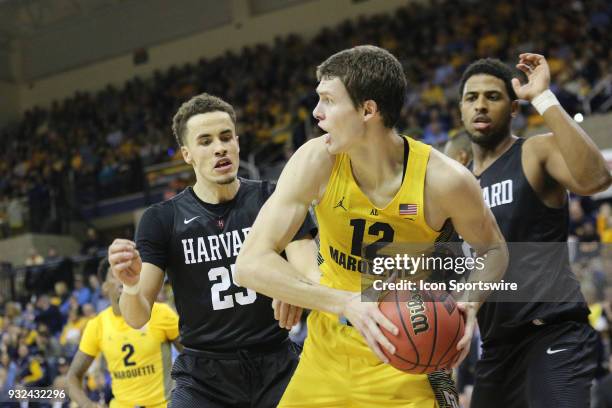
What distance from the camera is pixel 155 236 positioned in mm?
4449

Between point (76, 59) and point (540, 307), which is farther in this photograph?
point (76, 59)

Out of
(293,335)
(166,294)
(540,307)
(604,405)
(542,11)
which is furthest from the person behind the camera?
(542,11)

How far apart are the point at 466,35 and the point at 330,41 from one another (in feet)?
13.7

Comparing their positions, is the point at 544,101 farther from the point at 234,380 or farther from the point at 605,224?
the point at 605,224

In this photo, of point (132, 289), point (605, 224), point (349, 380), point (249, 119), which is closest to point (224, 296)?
point (132, 289)

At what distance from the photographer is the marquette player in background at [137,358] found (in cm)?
612

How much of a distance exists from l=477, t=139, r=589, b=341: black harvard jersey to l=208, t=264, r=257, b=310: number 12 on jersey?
47.9 inches

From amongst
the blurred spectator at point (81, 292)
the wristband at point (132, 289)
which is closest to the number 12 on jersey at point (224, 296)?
the wristband at point (132, 289)

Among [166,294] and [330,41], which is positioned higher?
[330,41]

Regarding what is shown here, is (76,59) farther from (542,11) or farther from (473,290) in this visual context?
(473,290)

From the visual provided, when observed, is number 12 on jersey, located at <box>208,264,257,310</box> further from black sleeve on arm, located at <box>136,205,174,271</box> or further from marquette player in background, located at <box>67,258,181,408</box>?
marquette player in background, located at <box>67,258,181,408</box>

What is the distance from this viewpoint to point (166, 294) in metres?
12.3

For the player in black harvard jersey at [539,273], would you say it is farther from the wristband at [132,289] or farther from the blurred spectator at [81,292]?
the blurred spectator at [81,292]

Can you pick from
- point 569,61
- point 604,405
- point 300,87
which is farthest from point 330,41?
point 604,405
